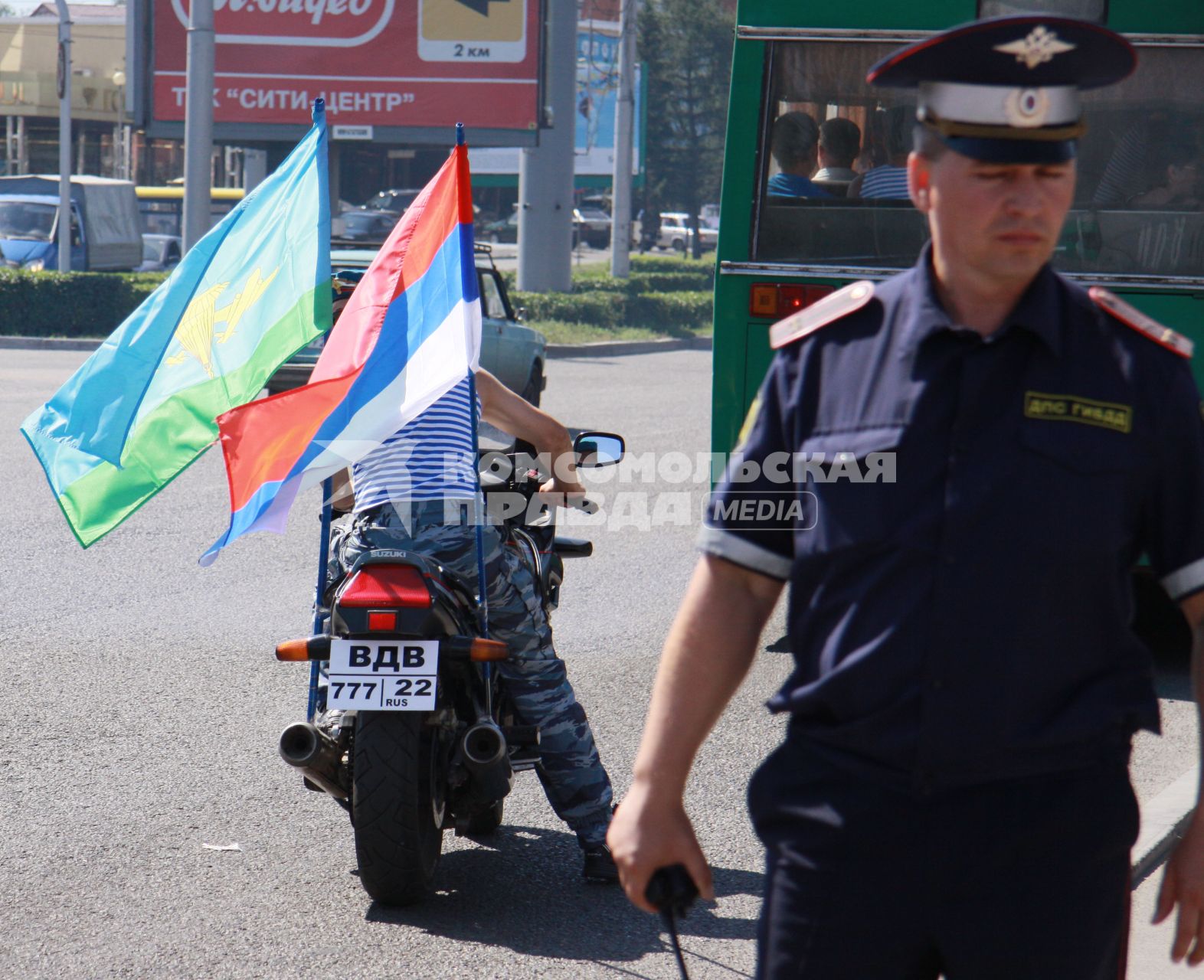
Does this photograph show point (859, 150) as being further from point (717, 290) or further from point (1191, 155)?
point (1191, 155)

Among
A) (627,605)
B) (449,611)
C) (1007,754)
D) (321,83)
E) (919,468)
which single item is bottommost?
(627,605)

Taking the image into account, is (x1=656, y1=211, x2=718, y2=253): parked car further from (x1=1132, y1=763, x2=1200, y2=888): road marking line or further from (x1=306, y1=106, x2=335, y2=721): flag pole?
(x1=306, y1=106, x2=335, y2=721): flag pole

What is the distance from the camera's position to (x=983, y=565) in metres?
1.99

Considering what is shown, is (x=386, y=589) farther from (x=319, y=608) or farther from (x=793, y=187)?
(x=793, y=187)

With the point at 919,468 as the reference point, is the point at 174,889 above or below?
below

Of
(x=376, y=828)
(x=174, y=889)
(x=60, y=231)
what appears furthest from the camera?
(x=60, y=231)

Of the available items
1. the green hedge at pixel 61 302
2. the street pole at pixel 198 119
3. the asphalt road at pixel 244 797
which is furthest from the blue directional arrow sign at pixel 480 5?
the asphalt road at pixel 244 797

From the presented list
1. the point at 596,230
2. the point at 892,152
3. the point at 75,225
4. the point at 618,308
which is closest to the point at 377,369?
the point at 892,152

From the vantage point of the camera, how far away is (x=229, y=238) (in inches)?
177

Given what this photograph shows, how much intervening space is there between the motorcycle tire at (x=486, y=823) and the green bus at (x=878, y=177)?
3.20m

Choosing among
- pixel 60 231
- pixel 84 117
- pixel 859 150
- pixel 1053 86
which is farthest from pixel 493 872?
pixel 84 117

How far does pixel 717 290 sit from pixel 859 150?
954 millimetres

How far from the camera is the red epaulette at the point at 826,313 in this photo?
7.09ft

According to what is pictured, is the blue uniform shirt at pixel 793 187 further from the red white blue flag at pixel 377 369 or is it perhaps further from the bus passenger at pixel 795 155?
the red white blue flag at pixel 377 369
